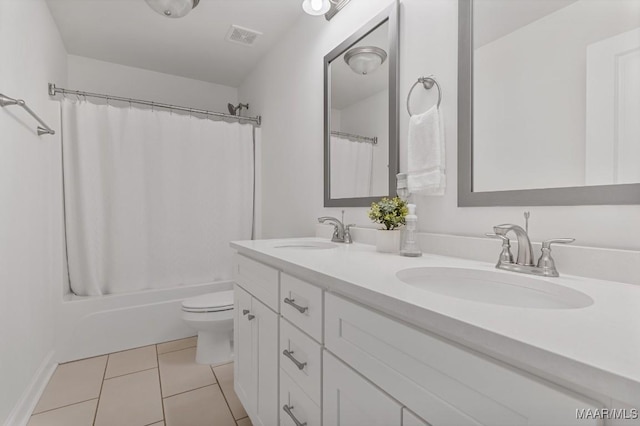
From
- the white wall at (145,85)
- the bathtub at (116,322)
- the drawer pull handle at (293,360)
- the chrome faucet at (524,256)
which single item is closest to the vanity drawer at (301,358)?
the drawer pull handle at (293,360)

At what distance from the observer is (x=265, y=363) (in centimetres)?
116

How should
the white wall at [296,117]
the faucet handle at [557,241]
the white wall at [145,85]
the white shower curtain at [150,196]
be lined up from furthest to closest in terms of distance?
the white wall at [145,85] → the white shower curtain at [150,196] → the white wall at [296,117] → the faucet handle at [557,241]

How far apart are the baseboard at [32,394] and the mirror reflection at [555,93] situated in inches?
86.0

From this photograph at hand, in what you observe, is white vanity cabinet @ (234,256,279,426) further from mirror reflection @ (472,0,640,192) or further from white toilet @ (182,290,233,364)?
mirror reflection @ (472,0,640,192)

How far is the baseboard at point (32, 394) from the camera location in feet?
4.45

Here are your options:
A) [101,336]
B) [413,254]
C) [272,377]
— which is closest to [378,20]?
[413,254]

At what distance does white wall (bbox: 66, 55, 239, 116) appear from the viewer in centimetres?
262

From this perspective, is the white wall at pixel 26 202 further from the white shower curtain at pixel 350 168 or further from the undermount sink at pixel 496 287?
the undermount sink at pixel 496 287

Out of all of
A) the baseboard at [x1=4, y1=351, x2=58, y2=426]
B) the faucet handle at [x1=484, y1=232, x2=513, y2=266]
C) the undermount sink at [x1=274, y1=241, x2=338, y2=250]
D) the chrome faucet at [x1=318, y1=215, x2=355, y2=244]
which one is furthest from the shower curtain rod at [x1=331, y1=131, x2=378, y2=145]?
the baseboard at [x1=4, y1=351, x2=58, y2=426]

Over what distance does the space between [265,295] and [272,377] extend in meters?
0.29

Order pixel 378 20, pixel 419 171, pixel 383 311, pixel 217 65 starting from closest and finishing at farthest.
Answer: pixel 383 311, pixel 419 171, pixel 378 20, pixel 217 65

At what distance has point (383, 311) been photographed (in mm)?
625

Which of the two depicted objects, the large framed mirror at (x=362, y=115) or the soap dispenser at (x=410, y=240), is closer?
the soap dispenser at (x=410, y=240)

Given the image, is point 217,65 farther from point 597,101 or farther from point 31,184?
point 597,101
